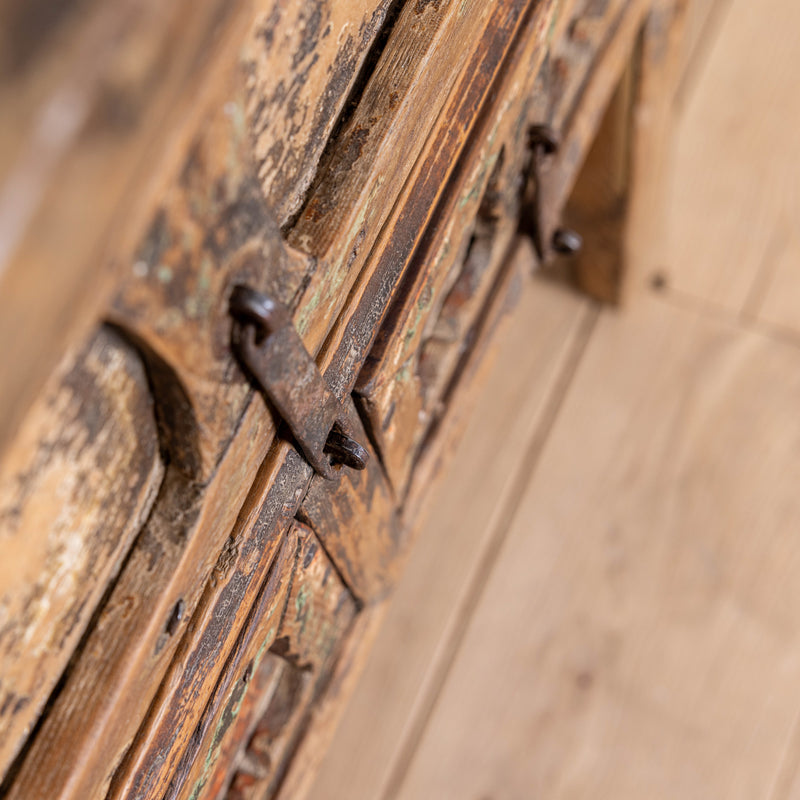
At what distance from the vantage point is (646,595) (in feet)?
2.61

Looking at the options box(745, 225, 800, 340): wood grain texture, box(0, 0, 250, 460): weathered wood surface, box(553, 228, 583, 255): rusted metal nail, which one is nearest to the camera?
box(0, 0, 250, 460): weathered wood surface

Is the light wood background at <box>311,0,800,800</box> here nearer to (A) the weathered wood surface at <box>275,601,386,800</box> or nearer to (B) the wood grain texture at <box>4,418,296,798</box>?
(A) the weathered wood surface at <box>275,601,386,800</box>

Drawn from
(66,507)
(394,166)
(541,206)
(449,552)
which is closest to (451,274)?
(541,206)

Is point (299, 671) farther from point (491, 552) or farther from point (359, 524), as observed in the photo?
point (491, 552)

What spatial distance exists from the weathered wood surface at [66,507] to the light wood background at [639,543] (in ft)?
1.94

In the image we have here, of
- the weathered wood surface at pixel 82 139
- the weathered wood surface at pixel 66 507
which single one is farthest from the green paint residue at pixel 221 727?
the weathered wood surface at pixel 82 139

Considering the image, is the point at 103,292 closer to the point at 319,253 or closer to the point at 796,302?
the point at 319,253

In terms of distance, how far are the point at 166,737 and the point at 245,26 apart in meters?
0.23

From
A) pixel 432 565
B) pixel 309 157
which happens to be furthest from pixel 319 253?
pixel 432 565

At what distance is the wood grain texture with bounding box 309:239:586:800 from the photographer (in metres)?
0.78

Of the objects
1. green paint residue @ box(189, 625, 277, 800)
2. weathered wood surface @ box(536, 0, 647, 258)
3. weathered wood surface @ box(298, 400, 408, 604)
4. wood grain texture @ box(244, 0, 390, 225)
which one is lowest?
green paint residue @ box(189, 625, 277, 800)

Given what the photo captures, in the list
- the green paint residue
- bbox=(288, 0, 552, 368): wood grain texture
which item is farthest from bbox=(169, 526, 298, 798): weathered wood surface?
bbox=(288, 0, 552, 368): wood grain texture

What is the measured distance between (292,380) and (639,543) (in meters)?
0.64

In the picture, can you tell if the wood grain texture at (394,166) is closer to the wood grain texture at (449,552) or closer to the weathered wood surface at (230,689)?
the weathered wood surface at (230,689)
